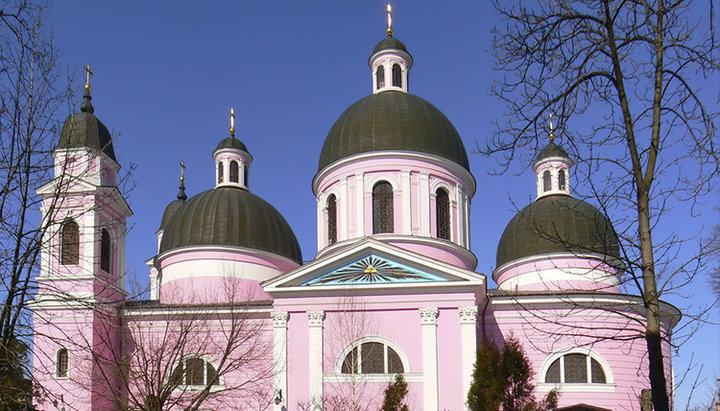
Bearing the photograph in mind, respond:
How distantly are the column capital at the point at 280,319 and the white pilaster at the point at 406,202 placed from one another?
571 cm

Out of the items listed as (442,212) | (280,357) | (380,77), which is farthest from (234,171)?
(280,357)

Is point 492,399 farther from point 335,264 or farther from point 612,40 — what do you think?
point 612,40

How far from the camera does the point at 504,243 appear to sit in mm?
36469

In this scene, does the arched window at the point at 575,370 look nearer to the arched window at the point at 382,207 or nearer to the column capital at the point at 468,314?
the column capital at the point at 468,314

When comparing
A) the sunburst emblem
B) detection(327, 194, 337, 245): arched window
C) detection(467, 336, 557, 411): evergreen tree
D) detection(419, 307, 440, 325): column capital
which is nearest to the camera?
detection(467, 336, 557, 411): evergreen tree

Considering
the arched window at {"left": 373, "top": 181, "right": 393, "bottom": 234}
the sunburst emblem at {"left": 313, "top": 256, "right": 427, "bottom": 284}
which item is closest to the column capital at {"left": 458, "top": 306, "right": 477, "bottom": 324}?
the sunburst emblem at {"left": 313, "top": 256, "right": 427, "bottom": 284}

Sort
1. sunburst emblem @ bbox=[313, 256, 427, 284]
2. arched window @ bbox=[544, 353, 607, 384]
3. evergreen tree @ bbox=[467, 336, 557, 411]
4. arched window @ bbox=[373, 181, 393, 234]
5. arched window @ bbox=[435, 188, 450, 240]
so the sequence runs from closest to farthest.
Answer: evergreen tree @ bbox=[467, 336, 557, 411], sunburst emblem @ bbox=[313, 256, 427, 284], arched window @ bbox=[544, 353, 607, 384], arched window @ bbox=[373, 181, 393, 234], arched window @ bbox=[435, 188, 450, 240]

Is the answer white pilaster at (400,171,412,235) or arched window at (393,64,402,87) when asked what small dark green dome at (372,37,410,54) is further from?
white pilaster at (400,171,412,235)

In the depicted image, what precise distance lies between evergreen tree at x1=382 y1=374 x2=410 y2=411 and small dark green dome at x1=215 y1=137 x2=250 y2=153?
1572 cm

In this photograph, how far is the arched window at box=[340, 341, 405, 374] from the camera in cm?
2747

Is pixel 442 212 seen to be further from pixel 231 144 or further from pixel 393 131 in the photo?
pixel 231 144

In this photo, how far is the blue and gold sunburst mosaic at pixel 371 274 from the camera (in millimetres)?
27875

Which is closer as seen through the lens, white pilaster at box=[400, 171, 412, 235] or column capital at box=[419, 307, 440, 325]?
column capital at box=[419, 307, 440, 325]

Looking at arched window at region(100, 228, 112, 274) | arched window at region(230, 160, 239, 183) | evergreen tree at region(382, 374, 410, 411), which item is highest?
arched window at region(230, 160, 239, 183)
